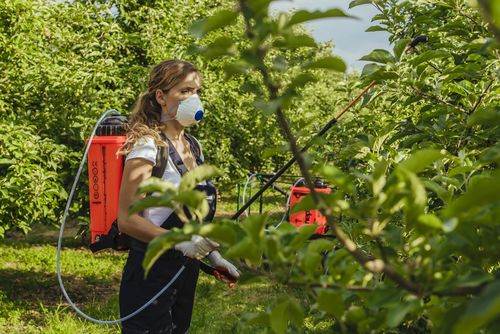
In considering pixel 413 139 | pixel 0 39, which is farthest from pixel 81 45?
pixel 413 139

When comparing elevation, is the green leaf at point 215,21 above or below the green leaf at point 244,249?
above

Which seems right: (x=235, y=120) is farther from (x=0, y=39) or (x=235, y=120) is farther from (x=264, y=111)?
(x=264, y=111)

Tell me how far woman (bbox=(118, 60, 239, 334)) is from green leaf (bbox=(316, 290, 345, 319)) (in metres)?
1.40

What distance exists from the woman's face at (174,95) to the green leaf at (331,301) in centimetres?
190

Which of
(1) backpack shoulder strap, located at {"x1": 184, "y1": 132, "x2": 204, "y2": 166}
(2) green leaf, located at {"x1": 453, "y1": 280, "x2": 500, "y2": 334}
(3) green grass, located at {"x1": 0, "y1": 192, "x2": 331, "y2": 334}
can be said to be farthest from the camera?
(3) green grass, located at {"x1": 0, "y1": 192, "x2": 331, "y2": 334}

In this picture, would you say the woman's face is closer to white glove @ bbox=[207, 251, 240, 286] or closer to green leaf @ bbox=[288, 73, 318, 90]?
white glove @ bbox=[207, 251, 240, 286]

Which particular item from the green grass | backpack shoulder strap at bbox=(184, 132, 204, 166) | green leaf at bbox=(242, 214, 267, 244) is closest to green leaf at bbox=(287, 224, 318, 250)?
green leaf at bbox=(242, 214, 267, 244)

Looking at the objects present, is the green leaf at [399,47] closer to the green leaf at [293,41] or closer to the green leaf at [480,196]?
the green leaf at [293,41]

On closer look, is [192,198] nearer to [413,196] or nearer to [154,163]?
[413,196]

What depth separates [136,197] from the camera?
241 cm

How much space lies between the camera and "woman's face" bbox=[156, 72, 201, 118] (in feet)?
8.94

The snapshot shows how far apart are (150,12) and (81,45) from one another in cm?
151

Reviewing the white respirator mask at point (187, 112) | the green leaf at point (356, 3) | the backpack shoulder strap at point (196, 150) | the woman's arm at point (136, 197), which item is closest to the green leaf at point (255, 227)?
the green leaf at point (356, 3)

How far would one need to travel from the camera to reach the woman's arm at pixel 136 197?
94.4 inches
